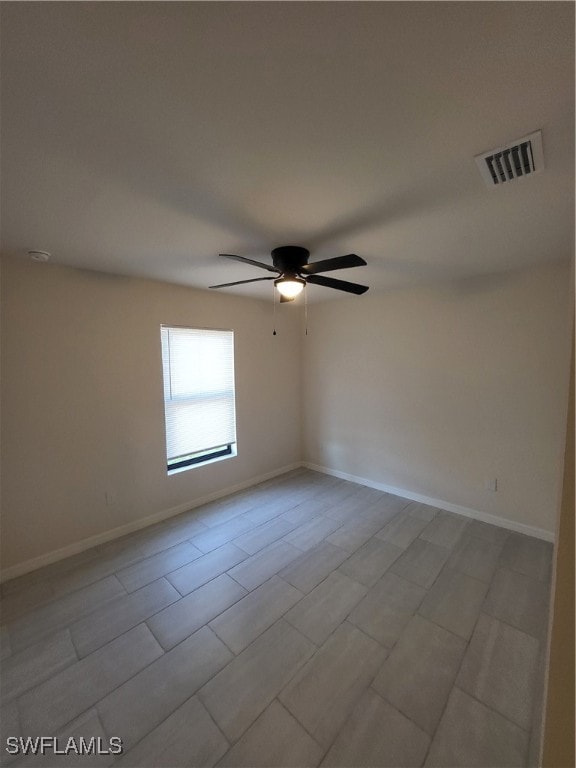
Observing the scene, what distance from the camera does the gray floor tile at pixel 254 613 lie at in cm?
175

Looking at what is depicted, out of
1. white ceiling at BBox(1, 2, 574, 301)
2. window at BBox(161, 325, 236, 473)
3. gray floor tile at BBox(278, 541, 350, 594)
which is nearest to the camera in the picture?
white ceiling at BBox(1, 2, 574, 301)

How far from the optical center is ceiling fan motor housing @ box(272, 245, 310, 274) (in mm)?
1992

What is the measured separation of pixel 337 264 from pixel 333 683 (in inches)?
88.6

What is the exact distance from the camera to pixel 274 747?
125cm

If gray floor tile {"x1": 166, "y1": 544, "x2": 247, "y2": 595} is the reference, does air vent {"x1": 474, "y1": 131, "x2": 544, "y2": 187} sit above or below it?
above

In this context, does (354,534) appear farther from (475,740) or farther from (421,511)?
(475,740)

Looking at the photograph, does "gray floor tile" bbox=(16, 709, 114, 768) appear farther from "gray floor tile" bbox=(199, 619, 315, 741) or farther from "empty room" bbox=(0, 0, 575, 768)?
"gray floor tile" bbox=(199, 619, 315, 741)

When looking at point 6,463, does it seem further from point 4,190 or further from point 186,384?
point 4,190

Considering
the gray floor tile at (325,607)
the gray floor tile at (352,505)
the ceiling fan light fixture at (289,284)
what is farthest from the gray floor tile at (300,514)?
the ceiling fan light fixture at (289,284)

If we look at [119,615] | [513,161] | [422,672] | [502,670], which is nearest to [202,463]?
[119,615]

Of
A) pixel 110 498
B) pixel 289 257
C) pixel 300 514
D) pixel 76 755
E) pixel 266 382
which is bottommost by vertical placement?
pixel 76 755

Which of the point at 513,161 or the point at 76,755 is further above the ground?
the point at 513,161

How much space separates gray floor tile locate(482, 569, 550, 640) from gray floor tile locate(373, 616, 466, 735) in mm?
425

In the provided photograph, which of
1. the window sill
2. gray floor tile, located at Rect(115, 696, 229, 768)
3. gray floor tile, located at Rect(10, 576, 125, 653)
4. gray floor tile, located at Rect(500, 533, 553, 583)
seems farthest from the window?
gray floor tile, located at Rect(500, 533, 553, 583)
